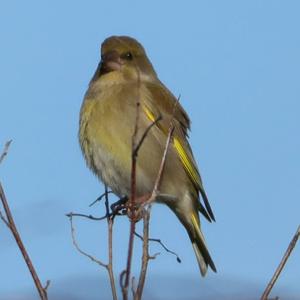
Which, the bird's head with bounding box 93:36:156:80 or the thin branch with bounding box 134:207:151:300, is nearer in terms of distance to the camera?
the thin branch with bounding box 134:207:151:300

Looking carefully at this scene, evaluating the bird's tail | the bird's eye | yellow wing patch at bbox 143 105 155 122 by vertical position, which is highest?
the bird's eye

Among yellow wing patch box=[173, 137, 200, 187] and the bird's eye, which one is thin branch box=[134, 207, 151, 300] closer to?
yellow wing patch box=[173, 137, 200, 187]

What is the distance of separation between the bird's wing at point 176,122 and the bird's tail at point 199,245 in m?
0.11

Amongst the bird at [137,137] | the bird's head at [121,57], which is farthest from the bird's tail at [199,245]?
the bird's head at [121,57]

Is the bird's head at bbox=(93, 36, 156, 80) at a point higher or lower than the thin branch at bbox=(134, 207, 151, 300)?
higher

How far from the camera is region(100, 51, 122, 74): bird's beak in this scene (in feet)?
20.6

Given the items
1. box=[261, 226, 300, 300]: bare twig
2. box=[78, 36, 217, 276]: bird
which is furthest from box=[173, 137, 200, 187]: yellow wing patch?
box=[261, 226, 300, 300]: bare twig

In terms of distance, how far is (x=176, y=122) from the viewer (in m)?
6.30

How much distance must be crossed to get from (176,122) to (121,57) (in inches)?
26.1

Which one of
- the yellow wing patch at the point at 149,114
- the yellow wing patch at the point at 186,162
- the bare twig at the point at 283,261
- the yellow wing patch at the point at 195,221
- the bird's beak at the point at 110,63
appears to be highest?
the bird's beak at the point at 110,63

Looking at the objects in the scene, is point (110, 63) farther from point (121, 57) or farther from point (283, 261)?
point (283, 261)

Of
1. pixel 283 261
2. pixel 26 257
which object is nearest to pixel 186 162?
pixel 283 261

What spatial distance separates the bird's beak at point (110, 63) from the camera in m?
6.28

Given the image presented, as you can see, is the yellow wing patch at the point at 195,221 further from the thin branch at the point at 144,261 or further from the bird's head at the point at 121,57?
the thin branch at the point at 144,261
